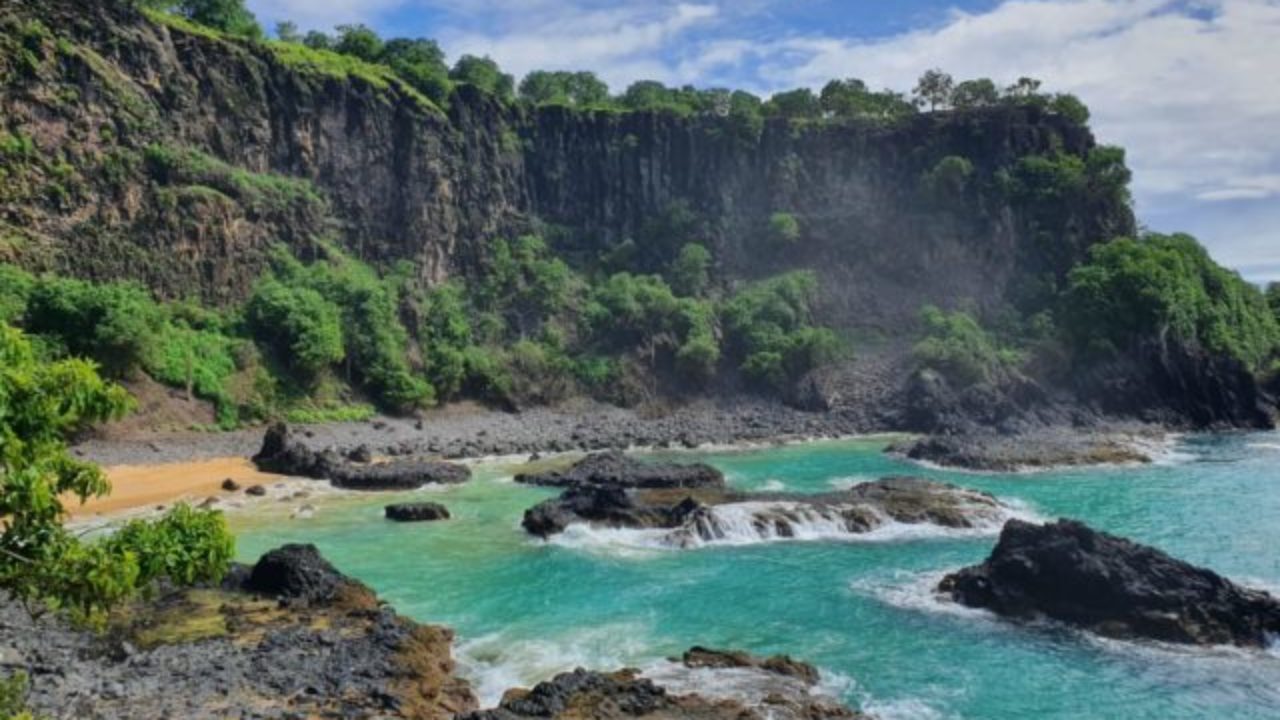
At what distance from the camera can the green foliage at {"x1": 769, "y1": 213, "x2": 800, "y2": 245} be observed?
91250 mm

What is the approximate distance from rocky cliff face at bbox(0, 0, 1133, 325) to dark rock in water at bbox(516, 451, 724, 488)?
3061 cm

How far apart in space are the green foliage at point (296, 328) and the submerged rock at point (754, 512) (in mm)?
27465

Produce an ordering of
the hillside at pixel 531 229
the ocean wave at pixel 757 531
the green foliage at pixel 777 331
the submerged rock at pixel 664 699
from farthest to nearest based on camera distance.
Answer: the green foliage at pixel 777 331
the hillside at pixel 531 229
the ocean wave at pixel 757 531
the submerged rock at pixel 664 699

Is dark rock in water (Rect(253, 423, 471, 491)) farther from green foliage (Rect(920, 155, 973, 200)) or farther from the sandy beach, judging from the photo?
green foliage (Rect(920, 155, 973, 200))

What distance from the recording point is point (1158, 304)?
A: 71.9 meters

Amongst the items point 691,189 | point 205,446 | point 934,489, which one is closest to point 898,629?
point 934,489

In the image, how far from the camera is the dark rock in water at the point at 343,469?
142 ft

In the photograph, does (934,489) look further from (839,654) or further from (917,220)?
(917,220)

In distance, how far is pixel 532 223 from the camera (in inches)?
3378

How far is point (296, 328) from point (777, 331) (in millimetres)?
40418

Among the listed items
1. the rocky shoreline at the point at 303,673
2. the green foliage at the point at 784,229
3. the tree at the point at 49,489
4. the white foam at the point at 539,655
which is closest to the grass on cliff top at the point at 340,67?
the green foliage at the point at 784,229

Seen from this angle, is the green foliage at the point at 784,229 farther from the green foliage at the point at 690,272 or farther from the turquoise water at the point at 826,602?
the turquoise water at the point at 826,602

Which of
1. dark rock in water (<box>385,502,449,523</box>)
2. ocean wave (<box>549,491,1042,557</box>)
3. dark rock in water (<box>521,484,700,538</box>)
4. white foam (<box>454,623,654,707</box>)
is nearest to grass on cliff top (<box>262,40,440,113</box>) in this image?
dark rock in water (<box>385,502,449,523</box>)

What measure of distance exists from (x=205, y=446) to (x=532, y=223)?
44213mm
